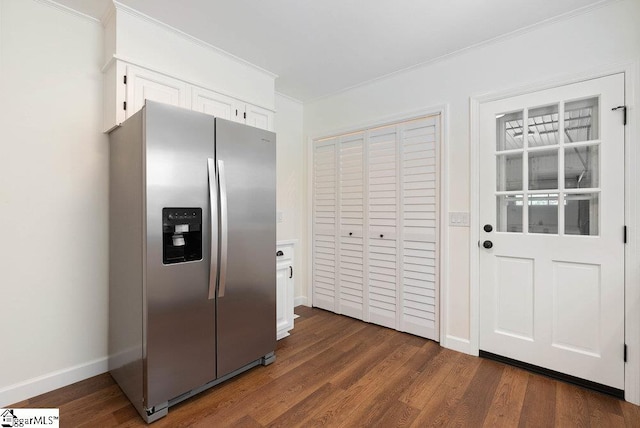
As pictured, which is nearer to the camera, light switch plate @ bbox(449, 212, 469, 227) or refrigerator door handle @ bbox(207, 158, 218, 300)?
refrigerator door handle @ bbox(207, 158, 218, 300)

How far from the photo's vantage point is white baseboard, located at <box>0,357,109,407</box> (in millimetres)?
1856

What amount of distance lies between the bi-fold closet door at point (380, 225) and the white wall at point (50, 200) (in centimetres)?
223

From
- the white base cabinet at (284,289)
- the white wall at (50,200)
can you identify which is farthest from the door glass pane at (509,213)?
the white wall at (50,200)

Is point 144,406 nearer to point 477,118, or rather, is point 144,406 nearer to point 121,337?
point 121,337

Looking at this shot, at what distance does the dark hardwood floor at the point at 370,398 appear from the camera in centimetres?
173

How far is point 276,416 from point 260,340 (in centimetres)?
59

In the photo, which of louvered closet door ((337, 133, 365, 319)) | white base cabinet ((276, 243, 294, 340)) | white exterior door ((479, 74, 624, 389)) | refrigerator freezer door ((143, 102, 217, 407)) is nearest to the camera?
refrigerator freezer door ((143, 102, 217, 407))

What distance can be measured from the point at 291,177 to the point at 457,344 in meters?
2.54

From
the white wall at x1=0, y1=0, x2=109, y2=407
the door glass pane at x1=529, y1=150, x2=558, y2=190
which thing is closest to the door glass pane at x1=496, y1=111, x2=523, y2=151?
the door glass pane at x1=529, y1=150, x2=558, y2=190

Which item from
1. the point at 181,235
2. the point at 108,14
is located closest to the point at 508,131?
the point at 181,235

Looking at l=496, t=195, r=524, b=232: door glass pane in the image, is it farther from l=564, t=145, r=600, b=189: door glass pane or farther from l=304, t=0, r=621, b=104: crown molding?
l=304, t=0, r=621, b=104: crown molding

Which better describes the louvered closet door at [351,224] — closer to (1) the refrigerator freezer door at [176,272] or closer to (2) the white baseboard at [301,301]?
(2) the white baseboard at [301,301]

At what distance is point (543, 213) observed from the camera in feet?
7.36

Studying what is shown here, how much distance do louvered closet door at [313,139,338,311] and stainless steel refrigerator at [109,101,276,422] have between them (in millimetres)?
1370
